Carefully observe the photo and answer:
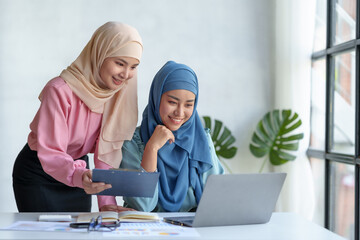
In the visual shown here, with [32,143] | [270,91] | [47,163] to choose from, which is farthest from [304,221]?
[270,91]

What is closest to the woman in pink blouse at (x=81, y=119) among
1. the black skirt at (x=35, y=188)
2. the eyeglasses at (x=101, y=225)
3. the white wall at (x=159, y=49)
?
the black skirt at (x=35, y=188)

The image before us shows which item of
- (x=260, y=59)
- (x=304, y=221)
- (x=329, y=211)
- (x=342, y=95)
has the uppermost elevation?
(x=260, y=59)

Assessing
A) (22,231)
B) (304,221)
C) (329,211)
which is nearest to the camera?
(22,231)

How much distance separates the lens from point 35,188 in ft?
7.48

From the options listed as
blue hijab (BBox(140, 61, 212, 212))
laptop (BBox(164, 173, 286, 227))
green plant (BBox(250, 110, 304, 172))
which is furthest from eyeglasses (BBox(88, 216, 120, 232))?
green plant (BBox(250, 110, 304, 172))

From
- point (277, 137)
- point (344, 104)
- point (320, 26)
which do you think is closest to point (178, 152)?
point (344, 104)

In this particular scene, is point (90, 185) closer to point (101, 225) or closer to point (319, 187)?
point (101, 225)

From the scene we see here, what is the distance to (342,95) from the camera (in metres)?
3.78

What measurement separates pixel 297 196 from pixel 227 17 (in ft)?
5.58

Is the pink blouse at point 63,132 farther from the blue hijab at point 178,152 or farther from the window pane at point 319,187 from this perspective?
the window pane at point 319,187

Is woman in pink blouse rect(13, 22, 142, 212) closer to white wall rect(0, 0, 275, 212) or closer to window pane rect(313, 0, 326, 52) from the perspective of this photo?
white wall rect(0, 0, 275, 212)

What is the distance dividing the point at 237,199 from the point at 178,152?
0.65m

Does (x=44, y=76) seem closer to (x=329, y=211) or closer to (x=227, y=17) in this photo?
(x=227, y=17)

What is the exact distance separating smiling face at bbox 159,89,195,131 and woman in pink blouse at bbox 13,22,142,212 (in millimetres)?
158
